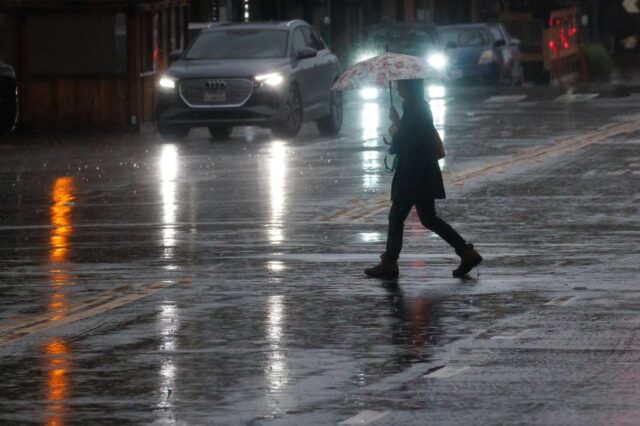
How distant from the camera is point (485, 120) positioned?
1318 inches

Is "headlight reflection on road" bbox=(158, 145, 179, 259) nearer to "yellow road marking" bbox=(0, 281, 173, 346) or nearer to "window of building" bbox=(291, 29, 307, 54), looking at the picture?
"yellow road marking" bbox=(0, 281, 173, 346)

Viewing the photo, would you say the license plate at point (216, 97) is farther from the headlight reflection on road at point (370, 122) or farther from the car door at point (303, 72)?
the headlight reflection on road at point (370, 122)

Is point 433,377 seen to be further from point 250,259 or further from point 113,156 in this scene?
point 113,156

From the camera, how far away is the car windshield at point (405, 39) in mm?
45281

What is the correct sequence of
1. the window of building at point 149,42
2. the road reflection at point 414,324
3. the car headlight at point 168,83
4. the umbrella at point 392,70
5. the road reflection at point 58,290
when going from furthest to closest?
the window of building at point 149,42, the car headlight at point 168,83, the umbrella at point 392,70, the road reflection at point 414,324, the road reflection at point 58,290

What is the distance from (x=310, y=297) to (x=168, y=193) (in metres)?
8.25

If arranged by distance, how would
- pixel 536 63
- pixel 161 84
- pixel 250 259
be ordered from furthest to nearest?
pixel 536 63, pixel 161 84, pixel 250 259

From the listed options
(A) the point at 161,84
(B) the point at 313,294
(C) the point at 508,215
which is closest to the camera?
(B) the point at 313,294

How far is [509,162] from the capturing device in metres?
24.8

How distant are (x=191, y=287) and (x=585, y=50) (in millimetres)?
41895

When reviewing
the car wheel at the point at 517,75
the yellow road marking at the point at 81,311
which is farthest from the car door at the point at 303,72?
the car wheel at the point at 517,75

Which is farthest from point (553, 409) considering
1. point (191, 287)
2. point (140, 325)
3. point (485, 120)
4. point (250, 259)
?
point (485, 120)

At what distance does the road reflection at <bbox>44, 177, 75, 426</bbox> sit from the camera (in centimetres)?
986

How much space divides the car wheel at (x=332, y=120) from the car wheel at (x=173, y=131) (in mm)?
2104
